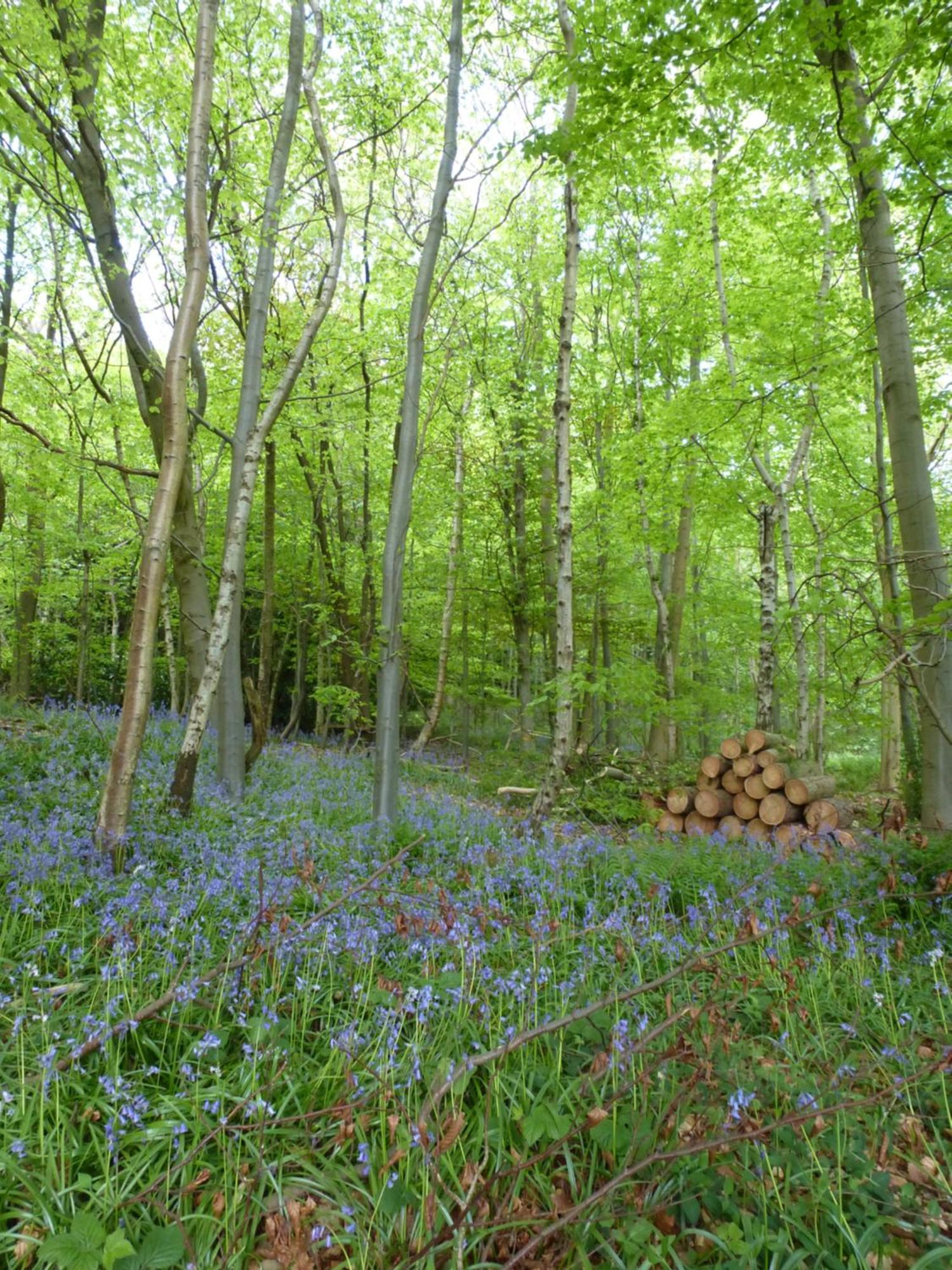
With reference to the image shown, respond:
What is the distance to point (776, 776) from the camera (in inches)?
293

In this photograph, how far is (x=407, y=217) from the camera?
35.7 feet

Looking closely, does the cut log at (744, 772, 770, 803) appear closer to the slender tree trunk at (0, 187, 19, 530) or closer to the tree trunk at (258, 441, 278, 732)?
the tree trunk at (258, 441, 278, 732)

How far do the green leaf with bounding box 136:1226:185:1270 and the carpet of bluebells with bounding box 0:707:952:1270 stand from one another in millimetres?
69

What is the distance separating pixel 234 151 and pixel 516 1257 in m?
10.9

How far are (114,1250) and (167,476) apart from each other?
387cm

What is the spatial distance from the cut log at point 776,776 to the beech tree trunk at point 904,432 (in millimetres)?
1744

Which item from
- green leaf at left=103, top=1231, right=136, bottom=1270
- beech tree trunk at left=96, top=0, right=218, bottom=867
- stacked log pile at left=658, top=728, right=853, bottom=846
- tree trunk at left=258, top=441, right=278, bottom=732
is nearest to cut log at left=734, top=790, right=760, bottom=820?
stacked log pile at left=658, top=728, right=853, bottom=846

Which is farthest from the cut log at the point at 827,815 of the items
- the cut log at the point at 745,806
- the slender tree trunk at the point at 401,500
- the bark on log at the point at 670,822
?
the slender tree trunk at the point at 401,500

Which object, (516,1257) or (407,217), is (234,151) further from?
(516,1257)

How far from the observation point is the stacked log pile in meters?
7.14

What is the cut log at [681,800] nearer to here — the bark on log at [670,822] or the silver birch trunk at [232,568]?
the bark on log at [670,822]

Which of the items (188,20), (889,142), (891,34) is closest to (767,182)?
(891,34)

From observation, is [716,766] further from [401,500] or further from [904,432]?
[401,500]

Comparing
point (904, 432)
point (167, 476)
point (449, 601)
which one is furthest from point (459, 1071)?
point (449, 601)
